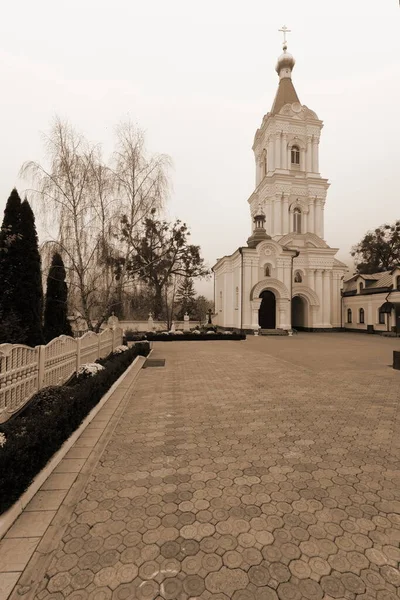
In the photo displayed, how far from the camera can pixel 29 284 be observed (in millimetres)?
8859

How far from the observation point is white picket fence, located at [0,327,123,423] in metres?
4.41

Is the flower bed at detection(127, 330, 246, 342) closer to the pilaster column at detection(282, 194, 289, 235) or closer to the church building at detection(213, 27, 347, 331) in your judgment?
the church building at detection(213, 27, 347, 331)

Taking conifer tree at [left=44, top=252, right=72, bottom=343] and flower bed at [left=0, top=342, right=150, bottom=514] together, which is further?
conifer tree at [left=44, top=252, right=72, bottom=343]

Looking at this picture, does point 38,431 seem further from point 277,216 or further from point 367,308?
point 277,216

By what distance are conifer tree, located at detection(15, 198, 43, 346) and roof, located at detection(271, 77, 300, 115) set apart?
1447 inches

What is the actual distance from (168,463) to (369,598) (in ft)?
7.80

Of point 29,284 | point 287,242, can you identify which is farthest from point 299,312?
point 29,284

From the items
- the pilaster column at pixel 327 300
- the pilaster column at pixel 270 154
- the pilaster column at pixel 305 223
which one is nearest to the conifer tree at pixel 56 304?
the pilaster column at pixel 327 300

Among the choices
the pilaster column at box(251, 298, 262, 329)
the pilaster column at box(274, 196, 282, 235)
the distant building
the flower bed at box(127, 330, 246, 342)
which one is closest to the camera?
the flower bed at box(127, 330, 246, 342)

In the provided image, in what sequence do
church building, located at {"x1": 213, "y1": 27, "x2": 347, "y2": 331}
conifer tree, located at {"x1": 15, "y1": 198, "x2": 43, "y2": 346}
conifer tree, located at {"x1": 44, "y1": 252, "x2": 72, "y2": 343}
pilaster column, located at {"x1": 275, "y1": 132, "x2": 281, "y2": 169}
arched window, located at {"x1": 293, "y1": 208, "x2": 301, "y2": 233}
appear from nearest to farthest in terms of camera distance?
1. conifer tree, located at {"x1": 15, "y1": 198, "x2": 43, "y2": 346}
2. conifer tree, located at {"x1": 44, "y1": 252, "x2": 72, "y2": 343}
3. church building, located at {"x1": 213, "y1": 27, "x2": 347, "y2": 331}
4. pilaster column, located at {"x1": 275, "y1": 132, "x2": 281, "y2": 169}
5. arched window, located at {"x1": 293, "y1": 208, "x2": 301, "y2": 233}

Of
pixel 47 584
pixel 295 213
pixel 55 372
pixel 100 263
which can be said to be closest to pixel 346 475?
pixel 47 584

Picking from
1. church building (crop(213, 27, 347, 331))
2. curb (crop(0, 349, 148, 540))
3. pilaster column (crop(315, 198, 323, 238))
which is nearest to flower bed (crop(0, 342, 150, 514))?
curb (crop(0, 349, 148, 540))

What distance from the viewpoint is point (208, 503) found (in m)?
2.88

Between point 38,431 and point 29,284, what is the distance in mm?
6681
